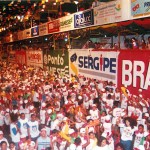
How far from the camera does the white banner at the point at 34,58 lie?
24953 mm

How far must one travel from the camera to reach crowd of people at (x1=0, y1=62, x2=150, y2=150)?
7.45 metres

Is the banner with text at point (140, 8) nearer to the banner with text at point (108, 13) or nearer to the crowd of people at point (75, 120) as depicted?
the banner with text at point (108, 13)

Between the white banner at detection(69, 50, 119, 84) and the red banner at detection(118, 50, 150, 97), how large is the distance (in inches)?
20.6

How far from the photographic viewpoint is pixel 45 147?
7.69 metres

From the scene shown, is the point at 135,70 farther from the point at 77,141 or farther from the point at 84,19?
the point at 77,141

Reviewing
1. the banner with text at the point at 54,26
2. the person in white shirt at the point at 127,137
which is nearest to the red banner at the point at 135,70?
the person in white shirt at the point at 127,137

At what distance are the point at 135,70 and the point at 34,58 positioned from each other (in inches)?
617

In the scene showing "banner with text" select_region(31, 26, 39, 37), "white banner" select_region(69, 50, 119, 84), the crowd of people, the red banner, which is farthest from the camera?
"banner with text" select_region(31, 26, 39, 37)

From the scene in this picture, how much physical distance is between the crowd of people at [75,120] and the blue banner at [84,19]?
11.5 feet

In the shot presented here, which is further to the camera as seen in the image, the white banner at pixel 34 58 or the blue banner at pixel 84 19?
the white banner at pixel 34 58

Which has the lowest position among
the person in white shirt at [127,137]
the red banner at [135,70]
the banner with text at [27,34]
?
the person in white shirt at [127,137]

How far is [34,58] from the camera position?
2675 cm

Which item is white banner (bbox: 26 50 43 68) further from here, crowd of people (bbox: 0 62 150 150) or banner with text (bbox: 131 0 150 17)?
banner with text (bbox: 131 0 150 17)

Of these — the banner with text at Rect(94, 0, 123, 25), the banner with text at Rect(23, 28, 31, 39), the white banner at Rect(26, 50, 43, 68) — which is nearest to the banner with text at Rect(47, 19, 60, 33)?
the white banner at Rect(26, 50, 43, 68)
